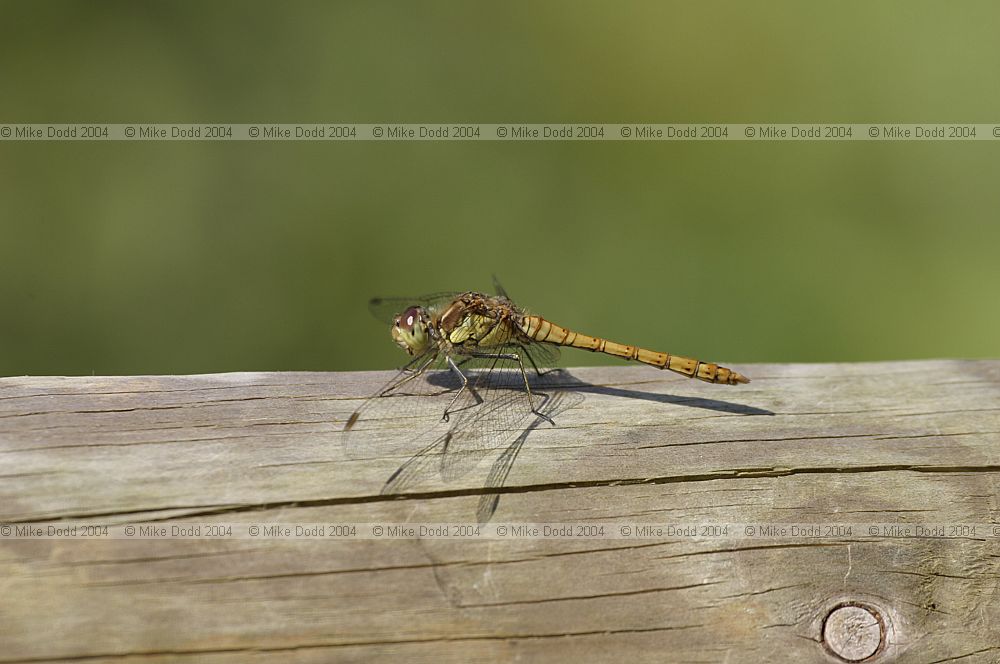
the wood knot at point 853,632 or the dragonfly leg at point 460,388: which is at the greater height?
the dragonfly leg at point 460,388

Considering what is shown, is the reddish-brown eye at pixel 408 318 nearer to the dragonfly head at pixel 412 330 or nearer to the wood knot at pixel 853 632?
the dragonfly head at pixel 412 330

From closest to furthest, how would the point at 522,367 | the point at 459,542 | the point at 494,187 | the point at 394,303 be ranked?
the point at 459,542 → the point at 522,367 → the point at 394,303 → the point at 494,187

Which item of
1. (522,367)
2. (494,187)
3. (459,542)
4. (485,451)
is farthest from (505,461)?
(494,187)

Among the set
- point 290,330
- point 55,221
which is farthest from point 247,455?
point 55,221

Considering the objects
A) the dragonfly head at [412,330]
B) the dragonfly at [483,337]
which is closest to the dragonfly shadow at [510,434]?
the dragonfly at [483,337]

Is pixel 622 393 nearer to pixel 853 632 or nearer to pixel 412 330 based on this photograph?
pixel 853 632

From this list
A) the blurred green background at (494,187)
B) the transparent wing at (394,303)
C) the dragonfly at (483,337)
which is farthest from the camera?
the blurred green background at (494,187)

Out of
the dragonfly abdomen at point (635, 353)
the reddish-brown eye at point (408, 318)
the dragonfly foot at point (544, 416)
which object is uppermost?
the dragonfly abdomen at point (635, 353)

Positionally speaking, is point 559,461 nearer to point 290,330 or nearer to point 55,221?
point 290,330

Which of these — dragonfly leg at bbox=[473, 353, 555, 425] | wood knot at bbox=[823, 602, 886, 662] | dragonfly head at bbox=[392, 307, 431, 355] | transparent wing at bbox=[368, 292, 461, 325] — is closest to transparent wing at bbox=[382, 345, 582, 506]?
dragonfly leg at bbox=[473, 353, 555, 425]
